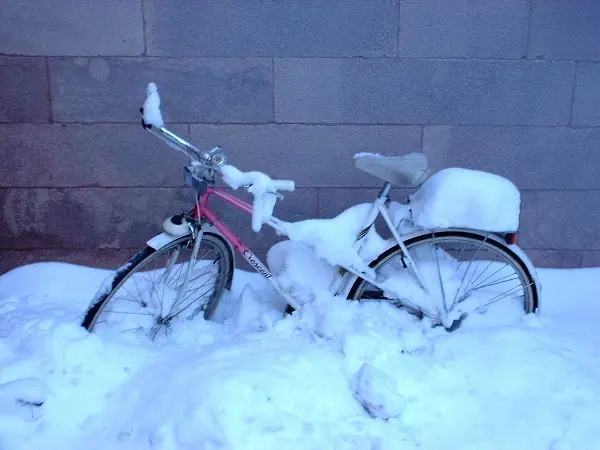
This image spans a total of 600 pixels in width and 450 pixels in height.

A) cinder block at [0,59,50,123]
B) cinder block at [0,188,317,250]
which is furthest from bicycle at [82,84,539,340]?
cinder block at [0,59,50,123]

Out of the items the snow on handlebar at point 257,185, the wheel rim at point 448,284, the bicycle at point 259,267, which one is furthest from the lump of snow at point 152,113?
the wheel rim at point 448,284

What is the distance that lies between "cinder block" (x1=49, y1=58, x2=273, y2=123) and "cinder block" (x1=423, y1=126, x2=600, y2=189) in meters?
1.09

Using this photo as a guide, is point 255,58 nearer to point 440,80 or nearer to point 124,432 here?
point 440,80

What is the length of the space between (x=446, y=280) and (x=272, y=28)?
1.75 m

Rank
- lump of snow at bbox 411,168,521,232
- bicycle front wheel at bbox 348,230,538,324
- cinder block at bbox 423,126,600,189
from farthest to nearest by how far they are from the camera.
A: cinder block at bbox 423,126,600,189 < bicycle front wheel at bbox 348,230,538,324 < lump of snow at bbox 411,168,521,232

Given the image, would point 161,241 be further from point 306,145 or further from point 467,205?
point 467,205

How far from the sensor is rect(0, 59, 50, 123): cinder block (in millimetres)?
3604

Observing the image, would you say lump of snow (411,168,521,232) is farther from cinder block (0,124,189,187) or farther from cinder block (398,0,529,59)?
cinder block (0,124,189,187)

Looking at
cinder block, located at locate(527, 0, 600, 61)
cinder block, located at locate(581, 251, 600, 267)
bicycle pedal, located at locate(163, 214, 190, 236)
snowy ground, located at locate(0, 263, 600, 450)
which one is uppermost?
Result: cinder block, located at locate(527, 0, 600, 61)

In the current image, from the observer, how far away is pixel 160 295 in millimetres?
3252

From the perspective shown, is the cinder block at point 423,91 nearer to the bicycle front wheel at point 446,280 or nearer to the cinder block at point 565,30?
the cinder block at point 565,30

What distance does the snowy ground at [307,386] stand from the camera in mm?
2541

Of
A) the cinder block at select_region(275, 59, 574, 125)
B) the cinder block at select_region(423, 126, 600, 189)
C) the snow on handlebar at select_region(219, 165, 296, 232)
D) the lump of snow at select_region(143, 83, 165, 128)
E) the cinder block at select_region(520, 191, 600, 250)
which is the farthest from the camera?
the cinder block at select_region(520, 191, 600, 250)

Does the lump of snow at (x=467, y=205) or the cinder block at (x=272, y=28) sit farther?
the cinder block at (x=272, y=28)
